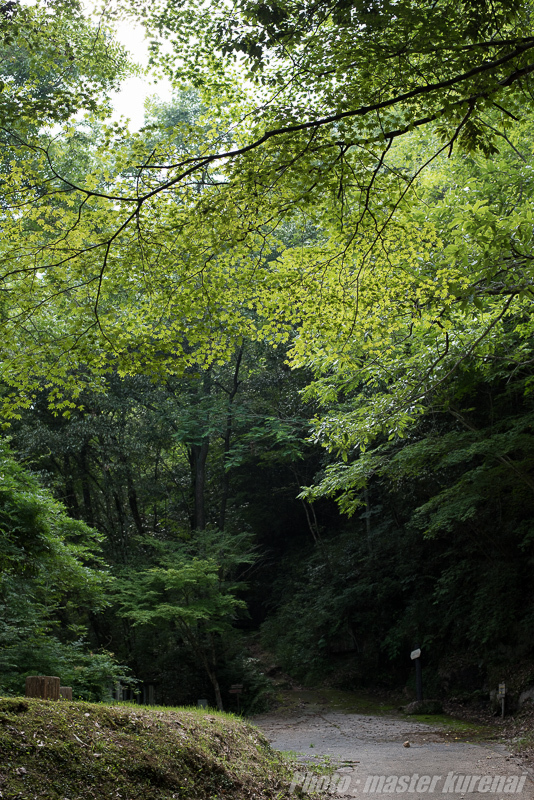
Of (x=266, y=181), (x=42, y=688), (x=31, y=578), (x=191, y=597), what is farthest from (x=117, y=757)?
(x=191, y=597)

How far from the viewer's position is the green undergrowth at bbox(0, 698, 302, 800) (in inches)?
141

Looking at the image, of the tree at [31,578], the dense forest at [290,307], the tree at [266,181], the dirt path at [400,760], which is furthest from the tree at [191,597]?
the tree at [266,181]

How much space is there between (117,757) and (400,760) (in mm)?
4424

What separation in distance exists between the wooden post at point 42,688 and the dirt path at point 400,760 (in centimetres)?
281

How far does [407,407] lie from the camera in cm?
784

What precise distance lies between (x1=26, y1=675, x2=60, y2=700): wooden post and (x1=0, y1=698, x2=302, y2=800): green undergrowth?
5.7 inches

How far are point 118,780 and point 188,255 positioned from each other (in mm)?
4133

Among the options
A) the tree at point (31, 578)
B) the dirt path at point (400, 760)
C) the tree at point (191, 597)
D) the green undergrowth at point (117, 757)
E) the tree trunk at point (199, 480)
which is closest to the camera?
the green undergrowth at point (117, 757)

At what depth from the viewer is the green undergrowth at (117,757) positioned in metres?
3.58

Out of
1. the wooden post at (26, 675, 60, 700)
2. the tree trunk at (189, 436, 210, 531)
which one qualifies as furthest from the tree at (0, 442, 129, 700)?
the tree trunk at (189, 436, 210, 531)

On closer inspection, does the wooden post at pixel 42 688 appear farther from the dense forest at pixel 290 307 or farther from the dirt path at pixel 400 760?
the dirt path at pixel 400 760

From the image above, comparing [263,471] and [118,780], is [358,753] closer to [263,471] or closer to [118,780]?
[118,780]

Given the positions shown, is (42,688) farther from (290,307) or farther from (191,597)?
(191,597)

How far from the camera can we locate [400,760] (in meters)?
7.20
